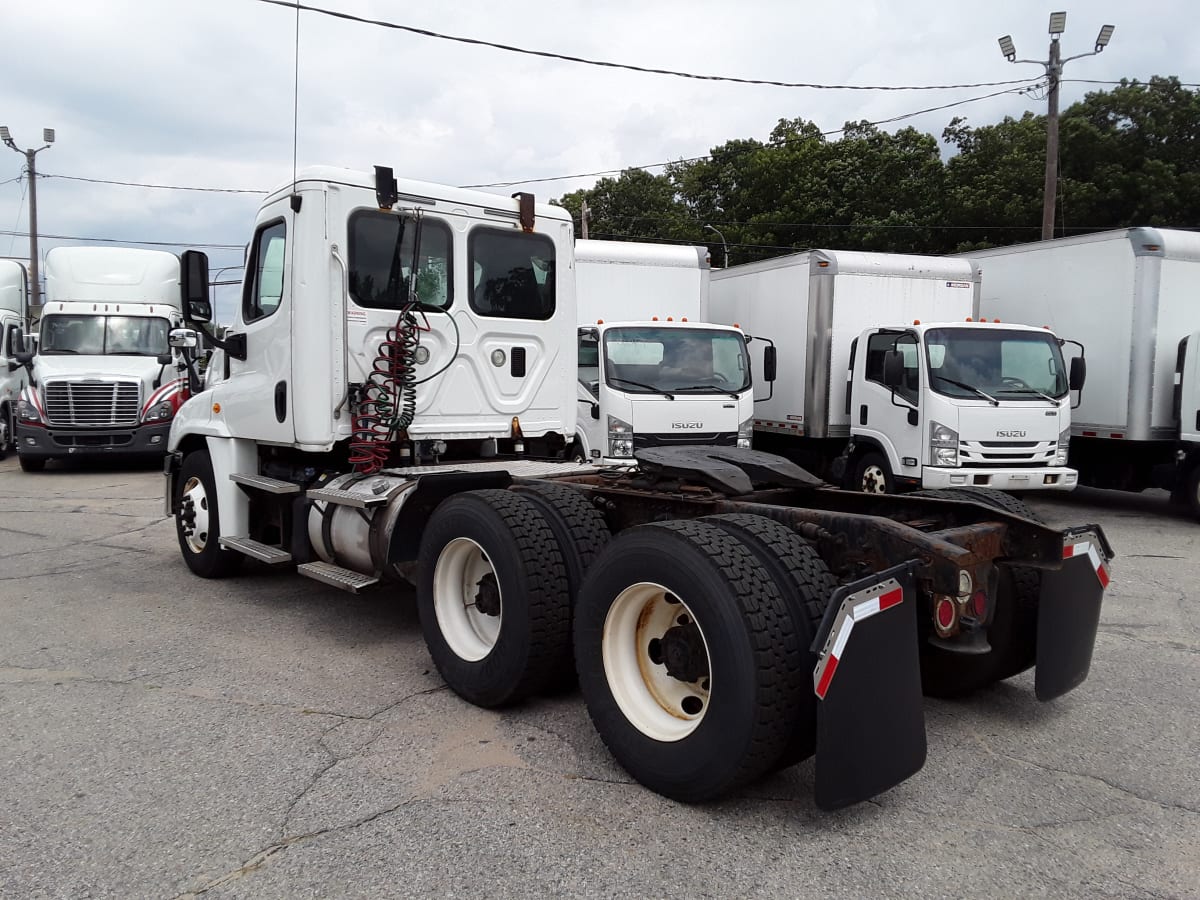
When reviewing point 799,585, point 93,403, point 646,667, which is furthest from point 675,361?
point 93,403

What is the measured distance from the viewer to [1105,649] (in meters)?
5.45

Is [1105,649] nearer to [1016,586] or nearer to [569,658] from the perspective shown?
[1016,586]

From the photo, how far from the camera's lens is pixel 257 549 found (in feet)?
20.3

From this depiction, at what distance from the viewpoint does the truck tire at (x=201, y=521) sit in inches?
270

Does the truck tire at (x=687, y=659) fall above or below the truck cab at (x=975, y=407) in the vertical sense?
below

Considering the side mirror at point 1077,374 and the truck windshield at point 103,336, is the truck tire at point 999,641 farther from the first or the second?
the truck windshield at point 103,336

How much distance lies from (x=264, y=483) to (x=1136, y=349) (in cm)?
960

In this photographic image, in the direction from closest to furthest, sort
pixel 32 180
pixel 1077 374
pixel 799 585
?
pixel 799 585 → pixel 1077 374 → pixel 32 180

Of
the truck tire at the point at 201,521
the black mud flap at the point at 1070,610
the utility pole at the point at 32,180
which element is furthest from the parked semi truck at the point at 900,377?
the utility pole at the point at 32,180

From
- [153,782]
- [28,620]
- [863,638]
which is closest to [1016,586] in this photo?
[863,638]

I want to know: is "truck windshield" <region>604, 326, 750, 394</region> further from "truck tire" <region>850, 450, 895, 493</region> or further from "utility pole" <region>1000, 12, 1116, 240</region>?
"utility pole" <region>1000, 12, 1116, 240</region>

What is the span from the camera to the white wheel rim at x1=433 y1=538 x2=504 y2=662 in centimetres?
462

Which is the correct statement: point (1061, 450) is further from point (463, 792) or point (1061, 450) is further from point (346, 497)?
point (463, 792)

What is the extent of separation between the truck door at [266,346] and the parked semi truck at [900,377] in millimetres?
6623
